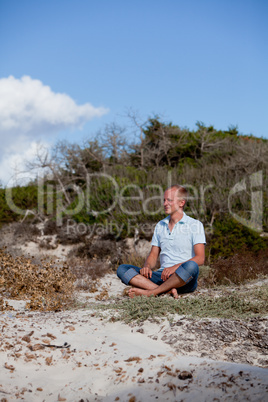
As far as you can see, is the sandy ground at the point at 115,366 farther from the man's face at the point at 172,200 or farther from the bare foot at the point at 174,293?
the man's face at the point at 172,200

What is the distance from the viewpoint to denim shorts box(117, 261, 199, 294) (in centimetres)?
454

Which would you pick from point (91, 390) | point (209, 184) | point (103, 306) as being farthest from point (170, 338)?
point (209, 184)

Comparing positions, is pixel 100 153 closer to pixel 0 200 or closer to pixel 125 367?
pixel 0 200

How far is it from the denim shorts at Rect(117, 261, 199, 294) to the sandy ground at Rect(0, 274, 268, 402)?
0.70m

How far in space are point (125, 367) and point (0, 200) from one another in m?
13.9

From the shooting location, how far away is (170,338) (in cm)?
352

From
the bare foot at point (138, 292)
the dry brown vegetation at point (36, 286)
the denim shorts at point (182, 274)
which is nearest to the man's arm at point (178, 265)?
the denim shorts at point (182, 274)

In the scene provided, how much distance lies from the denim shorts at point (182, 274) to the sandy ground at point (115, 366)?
0.70m

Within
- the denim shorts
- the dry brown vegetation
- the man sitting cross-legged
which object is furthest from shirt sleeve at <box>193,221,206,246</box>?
the dry brown vegetation

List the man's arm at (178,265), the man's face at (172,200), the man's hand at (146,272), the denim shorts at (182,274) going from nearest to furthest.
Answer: the denim shorts at (182,274) → the man's arm at (178,265) → the man's hand at (146,272) → the man's face at (172,200)

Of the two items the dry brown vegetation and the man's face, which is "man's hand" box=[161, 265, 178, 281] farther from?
the dry brown vegetation

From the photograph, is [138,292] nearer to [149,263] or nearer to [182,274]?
[149,263]

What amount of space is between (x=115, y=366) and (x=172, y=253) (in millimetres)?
2177

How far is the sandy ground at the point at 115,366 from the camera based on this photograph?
2.58 m
